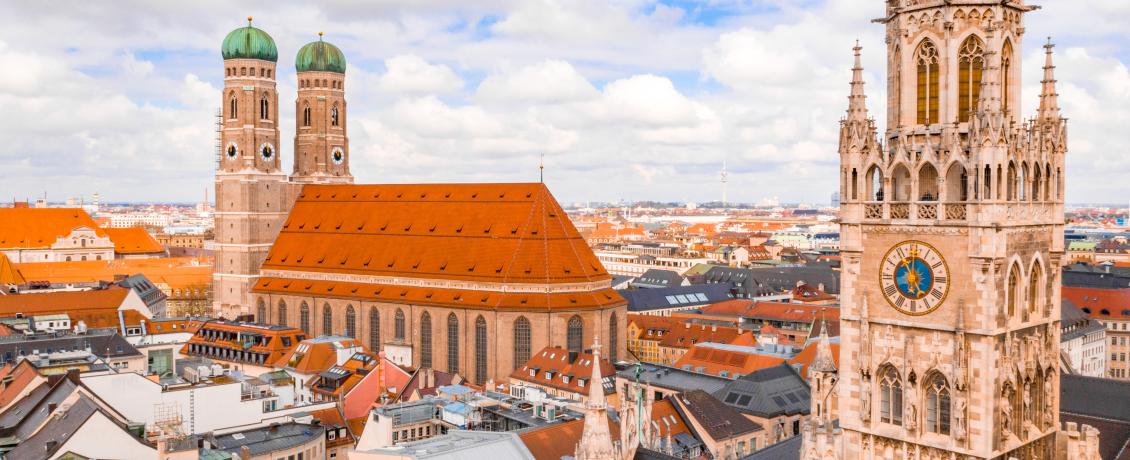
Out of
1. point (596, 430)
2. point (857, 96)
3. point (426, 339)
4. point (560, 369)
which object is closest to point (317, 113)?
point (426, 339)

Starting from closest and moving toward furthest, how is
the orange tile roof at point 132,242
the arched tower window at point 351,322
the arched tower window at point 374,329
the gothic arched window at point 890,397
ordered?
the gothic arched window at point 890,397 < the arched tower window at point 374,329 < the arched tower window at point 351,322 < the orange tile roof at point 132,242

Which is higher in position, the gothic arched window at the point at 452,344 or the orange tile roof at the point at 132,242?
the orange tile roof at the point at 132,242

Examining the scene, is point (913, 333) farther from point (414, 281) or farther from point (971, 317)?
point (414, 281)

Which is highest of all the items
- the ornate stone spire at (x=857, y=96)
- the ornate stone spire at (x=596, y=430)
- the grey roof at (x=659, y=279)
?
the ornate stone spire at (x=857, y=96)

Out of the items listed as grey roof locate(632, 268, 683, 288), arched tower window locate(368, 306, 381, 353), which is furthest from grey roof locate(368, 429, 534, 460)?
grey roof locate(632, 268, 683, 288)

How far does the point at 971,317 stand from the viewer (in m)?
23.7

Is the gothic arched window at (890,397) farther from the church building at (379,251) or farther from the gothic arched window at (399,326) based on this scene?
the gothic arched window at (399,326)

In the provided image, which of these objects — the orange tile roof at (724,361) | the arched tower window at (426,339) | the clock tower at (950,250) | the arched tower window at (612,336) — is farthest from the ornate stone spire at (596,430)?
the arched tower window at (426,339)

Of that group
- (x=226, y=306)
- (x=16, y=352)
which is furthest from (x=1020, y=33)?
(x=226, y=306)

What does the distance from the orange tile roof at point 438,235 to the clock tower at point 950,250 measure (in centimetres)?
6618

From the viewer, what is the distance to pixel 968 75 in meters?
24.1

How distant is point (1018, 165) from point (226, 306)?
10835cm

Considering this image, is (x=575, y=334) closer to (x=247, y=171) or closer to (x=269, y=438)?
(x=269, y=438)

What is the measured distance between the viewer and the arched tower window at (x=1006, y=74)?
24.3 metres
